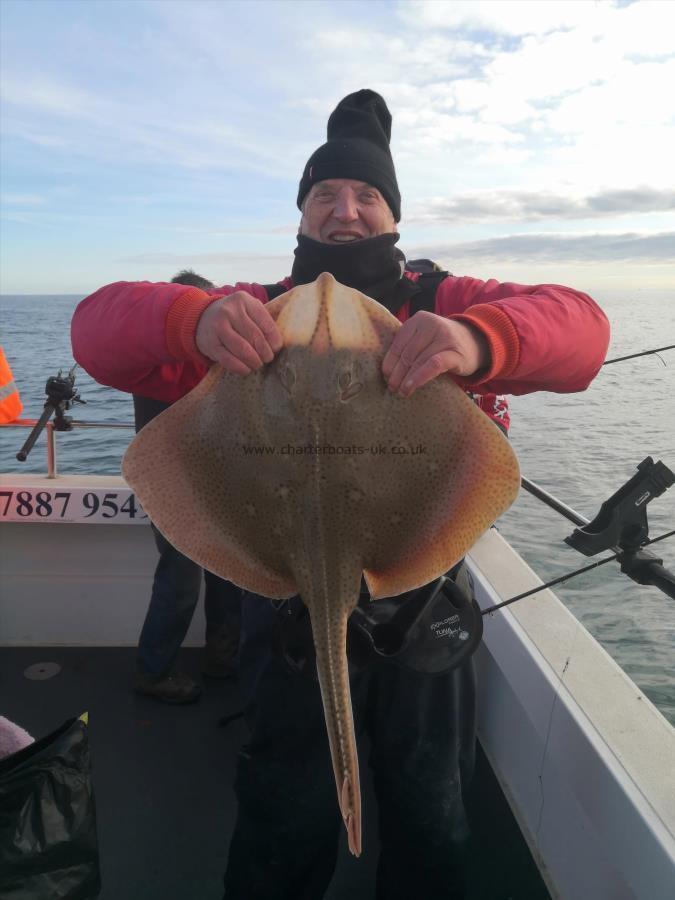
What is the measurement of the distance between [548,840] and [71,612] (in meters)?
3.35

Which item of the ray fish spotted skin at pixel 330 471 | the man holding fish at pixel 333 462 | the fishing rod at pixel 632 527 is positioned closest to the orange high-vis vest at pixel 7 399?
the man holding fish at pixel 333 462

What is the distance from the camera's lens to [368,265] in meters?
2.08

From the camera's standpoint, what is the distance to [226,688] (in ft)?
13.3

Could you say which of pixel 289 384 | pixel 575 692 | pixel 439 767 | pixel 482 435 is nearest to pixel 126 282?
pixel 289 384

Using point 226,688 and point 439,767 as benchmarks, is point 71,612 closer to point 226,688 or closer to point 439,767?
point 226,688

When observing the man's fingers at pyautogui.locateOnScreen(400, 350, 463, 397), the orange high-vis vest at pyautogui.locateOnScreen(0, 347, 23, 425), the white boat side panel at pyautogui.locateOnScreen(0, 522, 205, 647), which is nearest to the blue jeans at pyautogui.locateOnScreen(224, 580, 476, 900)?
the man's fingers at pyautogui.locateOnScreen(400, 350, 463, 397)

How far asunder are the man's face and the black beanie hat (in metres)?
0.03

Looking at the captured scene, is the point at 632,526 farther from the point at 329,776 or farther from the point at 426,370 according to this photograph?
the point at 329,776

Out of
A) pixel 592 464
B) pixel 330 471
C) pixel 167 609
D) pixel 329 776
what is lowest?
pixel 592 464

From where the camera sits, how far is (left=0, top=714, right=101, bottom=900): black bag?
63.7 inches

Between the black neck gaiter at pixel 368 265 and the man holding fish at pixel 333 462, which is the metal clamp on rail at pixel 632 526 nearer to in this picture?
the man holding fish at pixel 333 462

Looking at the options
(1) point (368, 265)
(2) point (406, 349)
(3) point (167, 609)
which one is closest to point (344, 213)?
(1) point (368, 265)

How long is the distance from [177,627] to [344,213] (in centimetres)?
Answer: 265

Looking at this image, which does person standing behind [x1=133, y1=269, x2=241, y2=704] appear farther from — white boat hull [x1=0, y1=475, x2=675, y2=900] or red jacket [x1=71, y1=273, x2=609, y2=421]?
red jacket [x1=71, y1=273, x2=609, y2=421]
